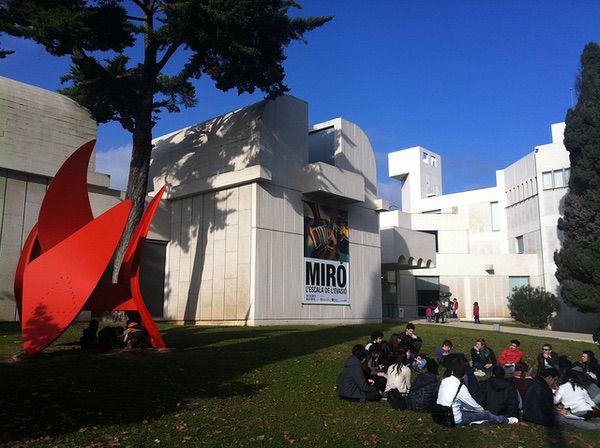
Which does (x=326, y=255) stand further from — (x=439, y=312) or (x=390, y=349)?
(x=390, y=349)

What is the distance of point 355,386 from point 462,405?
6.57ft

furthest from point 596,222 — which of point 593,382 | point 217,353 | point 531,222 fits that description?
point 217,353

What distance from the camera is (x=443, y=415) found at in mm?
8828

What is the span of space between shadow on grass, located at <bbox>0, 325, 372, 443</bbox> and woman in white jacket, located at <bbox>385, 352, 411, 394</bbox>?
250 cm

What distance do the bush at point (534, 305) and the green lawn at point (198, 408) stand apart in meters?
26.5

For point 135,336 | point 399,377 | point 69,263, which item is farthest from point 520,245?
point 69,263

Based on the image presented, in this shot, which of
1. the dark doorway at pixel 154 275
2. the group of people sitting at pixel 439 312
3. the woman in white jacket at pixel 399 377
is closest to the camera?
the woman in white jacket at pixel 399 377

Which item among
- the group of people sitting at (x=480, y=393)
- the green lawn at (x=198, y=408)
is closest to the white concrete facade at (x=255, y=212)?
the green lawn at (x=198, y=408)

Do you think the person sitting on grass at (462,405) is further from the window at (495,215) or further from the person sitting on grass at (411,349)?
the window at (495,215)

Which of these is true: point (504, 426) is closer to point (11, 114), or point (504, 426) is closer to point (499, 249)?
point (11, 114)

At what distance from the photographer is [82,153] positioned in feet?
42.7

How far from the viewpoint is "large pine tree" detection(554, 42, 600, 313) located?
1228 inches

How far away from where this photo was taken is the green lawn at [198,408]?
746 cm

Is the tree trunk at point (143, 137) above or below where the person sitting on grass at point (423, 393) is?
above
